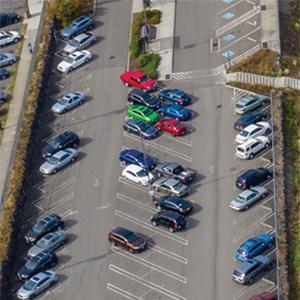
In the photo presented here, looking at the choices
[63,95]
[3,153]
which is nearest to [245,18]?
[63,95]

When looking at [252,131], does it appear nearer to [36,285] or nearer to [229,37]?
[229,37]

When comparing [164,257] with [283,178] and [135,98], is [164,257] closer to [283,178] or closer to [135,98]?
[283,178]

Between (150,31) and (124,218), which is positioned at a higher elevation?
(150,31)

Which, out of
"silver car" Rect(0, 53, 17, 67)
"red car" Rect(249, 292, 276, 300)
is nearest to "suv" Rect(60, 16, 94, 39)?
"silver car" Rect(0, 53, 17, 67)

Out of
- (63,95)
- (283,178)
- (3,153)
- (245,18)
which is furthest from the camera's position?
(245,18)

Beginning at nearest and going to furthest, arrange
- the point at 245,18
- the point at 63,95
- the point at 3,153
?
the point at 3,153 < the point at 63,95 < the point at 245,18

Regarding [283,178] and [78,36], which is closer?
[283,178]
